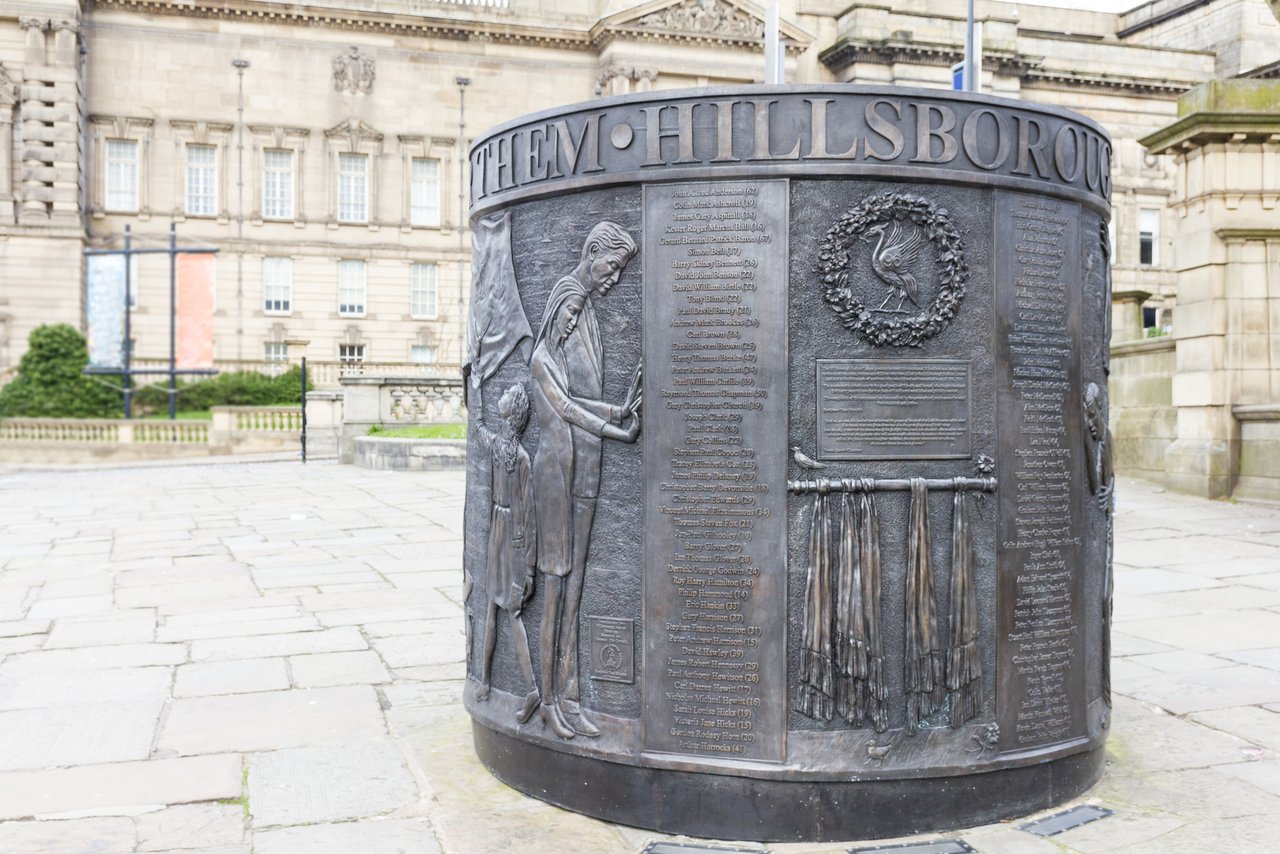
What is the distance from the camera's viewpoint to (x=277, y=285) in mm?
45781

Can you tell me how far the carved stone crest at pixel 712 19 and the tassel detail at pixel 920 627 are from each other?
4719 cm

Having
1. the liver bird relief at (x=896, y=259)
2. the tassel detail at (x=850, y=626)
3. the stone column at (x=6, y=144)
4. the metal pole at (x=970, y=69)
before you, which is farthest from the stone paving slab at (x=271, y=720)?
the stone column at (x=6, y=144)

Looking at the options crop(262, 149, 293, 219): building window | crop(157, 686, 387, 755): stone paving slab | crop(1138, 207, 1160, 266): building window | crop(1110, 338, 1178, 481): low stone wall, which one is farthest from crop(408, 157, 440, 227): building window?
crop(157, 686, 387, 755): stone paving slab

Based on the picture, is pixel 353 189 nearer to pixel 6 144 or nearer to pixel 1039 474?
pixel 6 144

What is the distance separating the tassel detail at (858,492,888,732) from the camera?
3799mm

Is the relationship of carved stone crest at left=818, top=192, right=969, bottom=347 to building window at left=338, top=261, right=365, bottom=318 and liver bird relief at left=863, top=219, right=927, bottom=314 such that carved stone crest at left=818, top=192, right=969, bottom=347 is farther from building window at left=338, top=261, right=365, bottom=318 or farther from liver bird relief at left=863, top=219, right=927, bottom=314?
building window at left=338, top=261, right=365, bottom=318

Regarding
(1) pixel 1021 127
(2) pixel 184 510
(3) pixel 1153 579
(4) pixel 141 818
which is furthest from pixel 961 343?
(2) pixel 184 510

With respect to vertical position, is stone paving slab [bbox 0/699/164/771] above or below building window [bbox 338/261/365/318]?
below

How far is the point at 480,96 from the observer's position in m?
47.0

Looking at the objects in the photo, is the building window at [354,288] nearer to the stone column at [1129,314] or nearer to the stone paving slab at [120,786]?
the stone column at [1129,314]

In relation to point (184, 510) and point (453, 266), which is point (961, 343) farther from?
point (453, 266)

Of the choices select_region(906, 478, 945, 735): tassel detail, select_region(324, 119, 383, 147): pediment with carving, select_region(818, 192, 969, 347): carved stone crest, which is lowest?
select_region(906, 478, 945, 735): tassel detail

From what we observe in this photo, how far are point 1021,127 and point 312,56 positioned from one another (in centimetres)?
4564

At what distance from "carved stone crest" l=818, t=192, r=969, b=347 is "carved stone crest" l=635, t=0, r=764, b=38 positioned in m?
46.8
